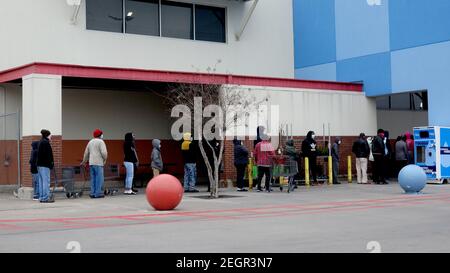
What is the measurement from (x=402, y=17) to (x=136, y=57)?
11227 millimetres

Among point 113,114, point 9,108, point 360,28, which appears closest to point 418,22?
point 360,28

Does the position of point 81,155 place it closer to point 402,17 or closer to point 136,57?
point 136,57

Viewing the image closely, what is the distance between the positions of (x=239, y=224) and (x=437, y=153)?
13.6m

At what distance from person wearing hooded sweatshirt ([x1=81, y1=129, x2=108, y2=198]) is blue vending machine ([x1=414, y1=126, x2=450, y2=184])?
A: 12.4 metres

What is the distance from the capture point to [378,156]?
24188mm

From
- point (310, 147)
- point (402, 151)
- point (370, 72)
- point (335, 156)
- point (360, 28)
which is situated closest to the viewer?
point (310, 147)

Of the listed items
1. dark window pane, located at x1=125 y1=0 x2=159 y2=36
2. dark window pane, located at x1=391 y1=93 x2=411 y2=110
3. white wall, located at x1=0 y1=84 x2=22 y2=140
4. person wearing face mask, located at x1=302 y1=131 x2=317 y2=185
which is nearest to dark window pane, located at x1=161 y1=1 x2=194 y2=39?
dark window pane, located at x1=125 y1=0 x2=159 y2=36

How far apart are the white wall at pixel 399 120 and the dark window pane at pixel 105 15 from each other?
13.6 metres

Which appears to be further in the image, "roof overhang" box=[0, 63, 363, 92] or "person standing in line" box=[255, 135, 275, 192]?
"person standing in line" box=[255, 135, 275, 192]

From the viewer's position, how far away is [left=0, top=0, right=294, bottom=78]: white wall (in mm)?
23016

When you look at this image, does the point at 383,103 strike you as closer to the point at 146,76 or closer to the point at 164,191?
the point at 146,76

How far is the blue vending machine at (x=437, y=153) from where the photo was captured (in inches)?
926

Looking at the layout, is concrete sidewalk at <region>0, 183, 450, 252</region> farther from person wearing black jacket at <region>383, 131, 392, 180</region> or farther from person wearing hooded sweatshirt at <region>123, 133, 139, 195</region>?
person wearing black jacket at <region>383, 131, 392, 180</region>

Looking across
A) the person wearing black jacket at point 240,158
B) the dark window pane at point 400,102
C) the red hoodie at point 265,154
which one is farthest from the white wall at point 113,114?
the dark window pane at point 400,102
